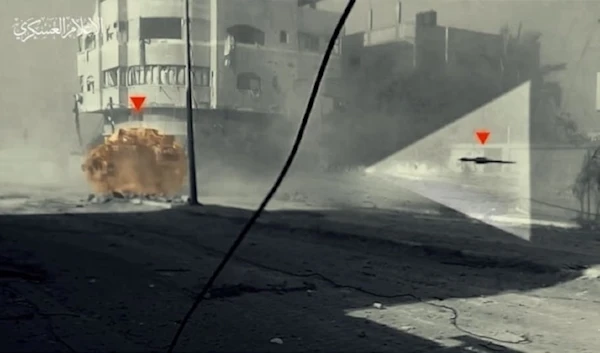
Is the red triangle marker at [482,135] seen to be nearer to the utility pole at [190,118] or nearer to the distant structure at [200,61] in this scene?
the distant structure at [200,61]

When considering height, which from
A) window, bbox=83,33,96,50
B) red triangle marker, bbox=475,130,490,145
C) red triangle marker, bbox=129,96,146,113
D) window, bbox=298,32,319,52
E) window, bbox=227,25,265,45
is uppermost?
window, bbox=227,25,265,45

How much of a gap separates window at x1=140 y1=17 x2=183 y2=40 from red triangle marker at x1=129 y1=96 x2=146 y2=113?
147 centimetres

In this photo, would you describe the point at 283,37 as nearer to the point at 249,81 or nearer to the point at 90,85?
the point at 249,81

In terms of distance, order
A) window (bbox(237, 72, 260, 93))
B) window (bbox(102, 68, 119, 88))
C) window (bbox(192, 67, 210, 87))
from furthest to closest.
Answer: window (bbox(192, 67, 210, 87)) → window (bbox(237, 72, 260, 93)) → window (bbox(102, 68, 119, 88))

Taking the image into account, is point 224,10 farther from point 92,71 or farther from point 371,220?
point 371,220

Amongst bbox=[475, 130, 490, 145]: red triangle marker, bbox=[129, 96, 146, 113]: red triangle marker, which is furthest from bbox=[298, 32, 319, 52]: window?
bbox=[129, 96, 146, 113]: red triangle marker

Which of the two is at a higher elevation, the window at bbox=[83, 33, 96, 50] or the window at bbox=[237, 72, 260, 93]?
the window at bbox=[83, 33, 96, 50]

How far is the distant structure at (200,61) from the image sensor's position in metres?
13.2

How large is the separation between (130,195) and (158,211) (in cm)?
123

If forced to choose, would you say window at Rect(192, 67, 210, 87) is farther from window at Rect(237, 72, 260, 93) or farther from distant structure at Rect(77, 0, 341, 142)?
window at Rect(237, 72, 260, 93)

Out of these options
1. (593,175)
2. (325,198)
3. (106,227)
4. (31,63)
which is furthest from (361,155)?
Result: (31,63)

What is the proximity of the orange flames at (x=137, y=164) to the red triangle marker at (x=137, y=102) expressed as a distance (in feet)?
1.81

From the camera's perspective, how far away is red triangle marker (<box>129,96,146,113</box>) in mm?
14203
